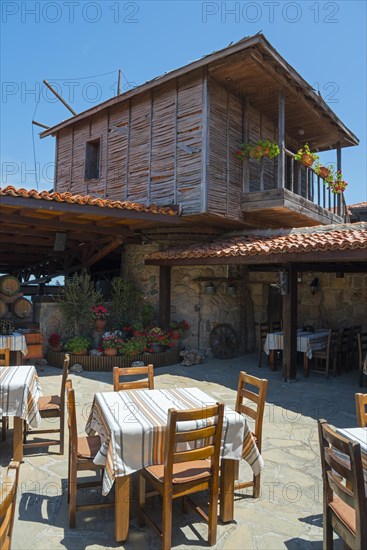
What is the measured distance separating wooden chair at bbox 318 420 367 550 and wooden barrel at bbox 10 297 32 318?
7009 mm

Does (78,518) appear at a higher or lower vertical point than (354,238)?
lower

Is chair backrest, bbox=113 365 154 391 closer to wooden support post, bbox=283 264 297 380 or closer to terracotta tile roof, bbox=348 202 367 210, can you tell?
wooden support post, bbox=283 264 297 380

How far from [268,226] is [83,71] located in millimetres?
6226

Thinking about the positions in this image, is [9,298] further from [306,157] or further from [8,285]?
[306,157]

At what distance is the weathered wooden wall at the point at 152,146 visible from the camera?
9.12 m

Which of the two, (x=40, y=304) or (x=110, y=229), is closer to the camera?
(x=40, y=304)

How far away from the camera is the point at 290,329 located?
774cm

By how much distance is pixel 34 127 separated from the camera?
1362cm

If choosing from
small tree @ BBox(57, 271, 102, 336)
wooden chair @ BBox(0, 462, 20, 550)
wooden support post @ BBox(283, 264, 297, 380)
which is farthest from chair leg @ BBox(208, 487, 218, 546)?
small tree @ BBox(57, 271, 102, 336)


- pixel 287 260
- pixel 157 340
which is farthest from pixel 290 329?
pixel 157 340

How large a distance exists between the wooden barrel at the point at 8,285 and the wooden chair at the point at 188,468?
594 cm

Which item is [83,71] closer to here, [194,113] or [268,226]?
[194,113]

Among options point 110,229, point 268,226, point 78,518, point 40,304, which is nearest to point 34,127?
point 110,229

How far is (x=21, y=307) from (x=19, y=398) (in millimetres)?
4637
